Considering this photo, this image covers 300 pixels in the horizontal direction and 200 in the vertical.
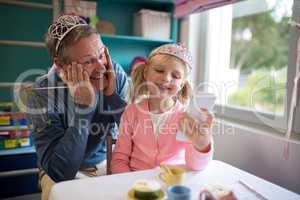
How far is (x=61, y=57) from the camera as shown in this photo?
113 centimetres

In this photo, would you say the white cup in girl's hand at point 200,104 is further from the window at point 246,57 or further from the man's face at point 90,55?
the window at point 246,57

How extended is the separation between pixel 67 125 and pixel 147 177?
0.47 meters

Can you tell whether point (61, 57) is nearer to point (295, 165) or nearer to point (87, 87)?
point (87, 87)

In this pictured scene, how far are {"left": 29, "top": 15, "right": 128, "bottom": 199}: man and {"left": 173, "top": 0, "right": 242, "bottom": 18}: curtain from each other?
0.81m

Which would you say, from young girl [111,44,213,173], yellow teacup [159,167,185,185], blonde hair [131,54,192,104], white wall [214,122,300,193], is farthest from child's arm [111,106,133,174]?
white wall [214,122,300,193]

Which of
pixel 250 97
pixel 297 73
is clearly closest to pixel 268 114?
pixel 250 97

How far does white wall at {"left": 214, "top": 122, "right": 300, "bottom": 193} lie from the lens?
1.15 meters

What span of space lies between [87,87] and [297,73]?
910 mm

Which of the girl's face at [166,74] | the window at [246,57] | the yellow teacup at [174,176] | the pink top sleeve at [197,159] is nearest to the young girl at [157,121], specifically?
the girl's face at [166,74]

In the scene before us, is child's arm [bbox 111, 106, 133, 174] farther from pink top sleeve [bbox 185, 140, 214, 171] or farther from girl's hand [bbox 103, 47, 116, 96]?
pink top sleeve [bbox 185, 140, 214, 171]

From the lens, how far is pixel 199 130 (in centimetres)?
98

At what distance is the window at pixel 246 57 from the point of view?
147 cm

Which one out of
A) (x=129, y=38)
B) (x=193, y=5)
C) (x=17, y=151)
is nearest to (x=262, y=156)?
(x=193, y=5)

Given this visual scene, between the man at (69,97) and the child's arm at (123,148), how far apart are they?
0.44ft
